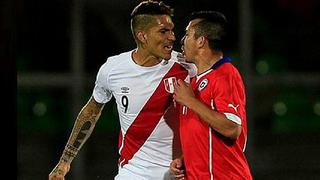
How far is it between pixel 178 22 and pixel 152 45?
3772 millimetres

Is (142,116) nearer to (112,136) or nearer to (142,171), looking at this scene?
(142,171)

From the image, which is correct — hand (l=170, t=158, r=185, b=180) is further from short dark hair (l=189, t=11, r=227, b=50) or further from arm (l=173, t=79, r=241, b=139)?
short dark hair (l=189, t=11, r=227, b=50)

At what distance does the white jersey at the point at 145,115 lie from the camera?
3.25 meters

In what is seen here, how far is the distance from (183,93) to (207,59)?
0.66ft

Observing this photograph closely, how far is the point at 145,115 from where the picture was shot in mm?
3281

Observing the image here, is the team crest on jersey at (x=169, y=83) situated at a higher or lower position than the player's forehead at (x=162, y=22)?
lower

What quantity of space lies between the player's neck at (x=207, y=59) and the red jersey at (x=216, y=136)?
3cm

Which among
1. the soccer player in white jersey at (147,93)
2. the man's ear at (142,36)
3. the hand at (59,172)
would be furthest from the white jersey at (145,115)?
the hand at (59,172)

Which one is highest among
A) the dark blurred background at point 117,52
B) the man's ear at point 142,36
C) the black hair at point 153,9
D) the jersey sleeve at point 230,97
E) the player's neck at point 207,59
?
the black hair at point 153,9

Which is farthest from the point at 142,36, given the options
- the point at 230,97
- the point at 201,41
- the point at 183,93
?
the point at 230,97

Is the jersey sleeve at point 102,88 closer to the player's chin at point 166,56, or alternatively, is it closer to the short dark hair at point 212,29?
the player's chin at point 166,56

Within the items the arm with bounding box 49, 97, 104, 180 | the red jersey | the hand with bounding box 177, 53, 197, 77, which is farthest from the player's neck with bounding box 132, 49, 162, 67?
the red jersey

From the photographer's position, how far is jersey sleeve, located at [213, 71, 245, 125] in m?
2.66

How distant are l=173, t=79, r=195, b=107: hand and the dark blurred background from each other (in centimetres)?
409
